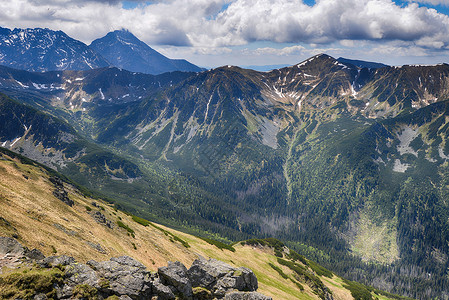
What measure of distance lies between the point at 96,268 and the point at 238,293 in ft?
61.2

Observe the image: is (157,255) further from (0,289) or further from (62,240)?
(0,289)

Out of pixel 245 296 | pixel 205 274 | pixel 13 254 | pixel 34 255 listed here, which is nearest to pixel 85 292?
pixel 34 255

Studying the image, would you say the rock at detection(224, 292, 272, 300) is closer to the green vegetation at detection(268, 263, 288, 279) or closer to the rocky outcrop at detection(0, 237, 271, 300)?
the rocky outcrop at detection(0, 237, 271, 300)

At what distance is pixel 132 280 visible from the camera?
29203 millimetres

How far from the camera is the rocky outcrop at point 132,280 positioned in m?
26.7

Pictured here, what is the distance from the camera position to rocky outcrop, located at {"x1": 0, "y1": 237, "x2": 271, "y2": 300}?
26672 mm

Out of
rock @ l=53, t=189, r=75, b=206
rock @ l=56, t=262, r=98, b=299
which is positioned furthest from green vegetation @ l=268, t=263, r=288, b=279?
rock @ l=56, t=262, r=98, b=299

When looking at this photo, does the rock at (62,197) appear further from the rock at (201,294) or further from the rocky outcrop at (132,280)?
the rock at (201,294)

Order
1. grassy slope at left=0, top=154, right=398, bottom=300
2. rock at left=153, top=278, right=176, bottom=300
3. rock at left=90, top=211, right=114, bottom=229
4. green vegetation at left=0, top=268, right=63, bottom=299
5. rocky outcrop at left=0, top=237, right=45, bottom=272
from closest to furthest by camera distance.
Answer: green vegetation at left=0, top=268, right=63, bottom=299 → rocky outcrop at left=0, top=237, right=45, bottom=272 → rock at left=153, top=278, right=176, bottom=300 → grassy slope at left=0, top=154, right=398, bottom=300 → rock at left=90, top=211, right=114, bottom=229

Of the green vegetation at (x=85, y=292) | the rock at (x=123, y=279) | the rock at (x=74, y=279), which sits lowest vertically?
the rock at (x=123, y=279)

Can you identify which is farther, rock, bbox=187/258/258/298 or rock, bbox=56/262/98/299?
rock, bbox=187/258/258/298

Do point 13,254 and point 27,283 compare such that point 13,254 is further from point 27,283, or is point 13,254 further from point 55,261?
point 27,283

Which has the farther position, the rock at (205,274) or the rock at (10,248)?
the rock at (205,274)

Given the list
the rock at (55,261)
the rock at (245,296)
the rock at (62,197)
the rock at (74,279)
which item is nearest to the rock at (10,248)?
the rock at (55,261)
